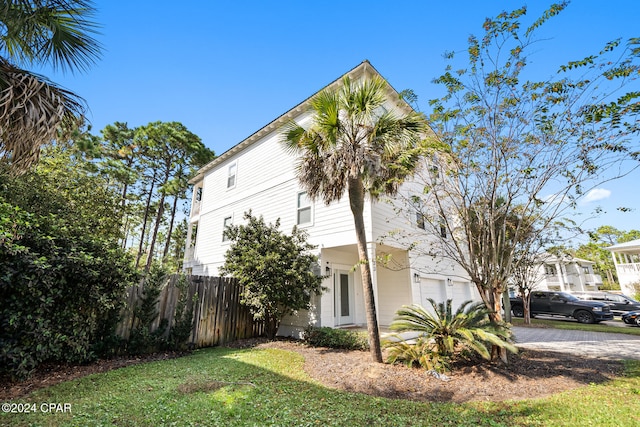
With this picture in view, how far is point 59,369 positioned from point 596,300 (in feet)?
79.3

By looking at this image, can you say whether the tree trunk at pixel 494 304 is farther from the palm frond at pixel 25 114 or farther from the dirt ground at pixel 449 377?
the palm frond at pixel 25 114

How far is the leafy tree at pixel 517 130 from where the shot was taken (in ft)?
17.0

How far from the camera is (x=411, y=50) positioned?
7.29 meters

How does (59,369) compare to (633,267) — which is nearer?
(59,369)

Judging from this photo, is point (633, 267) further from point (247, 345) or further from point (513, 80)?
point (247, 345)

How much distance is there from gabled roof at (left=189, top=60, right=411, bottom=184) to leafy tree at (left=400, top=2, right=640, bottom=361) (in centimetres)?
172

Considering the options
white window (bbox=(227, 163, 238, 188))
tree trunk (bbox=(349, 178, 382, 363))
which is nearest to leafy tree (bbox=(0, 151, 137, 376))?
tree trunk (bbox=(349, 178, 382, 363))

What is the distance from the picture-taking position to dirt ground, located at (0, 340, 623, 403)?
4.60m

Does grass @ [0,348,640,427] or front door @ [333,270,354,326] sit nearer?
grass @ [0,348,640,427]

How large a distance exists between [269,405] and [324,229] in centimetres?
660

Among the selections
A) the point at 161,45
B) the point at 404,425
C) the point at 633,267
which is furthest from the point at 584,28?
the point at 633,267

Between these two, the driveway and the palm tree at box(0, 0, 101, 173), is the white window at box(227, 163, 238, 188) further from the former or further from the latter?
the driveway

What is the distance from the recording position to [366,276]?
6.57 m

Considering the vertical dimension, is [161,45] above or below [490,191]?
above
